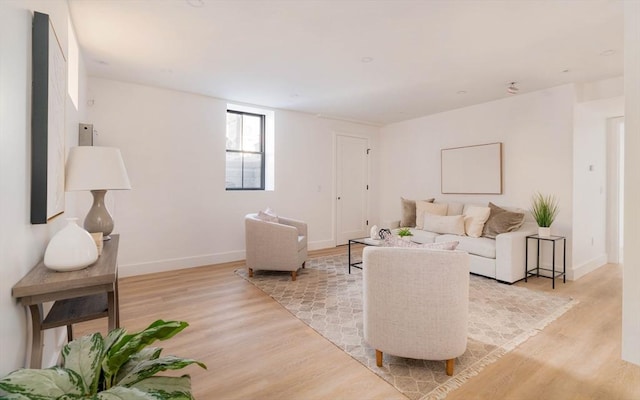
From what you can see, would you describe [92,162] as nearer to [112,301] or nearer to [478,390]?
[112,301]

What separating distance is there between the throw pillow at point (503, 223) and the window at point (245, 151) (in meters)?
3.49

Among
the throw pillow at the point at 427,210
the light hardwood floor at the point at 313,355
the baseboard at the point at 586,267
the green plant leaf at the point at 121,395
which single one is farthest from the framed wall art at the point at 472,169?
the green plant leaf at the point at 121,395

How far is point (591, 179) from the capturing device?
407 cm

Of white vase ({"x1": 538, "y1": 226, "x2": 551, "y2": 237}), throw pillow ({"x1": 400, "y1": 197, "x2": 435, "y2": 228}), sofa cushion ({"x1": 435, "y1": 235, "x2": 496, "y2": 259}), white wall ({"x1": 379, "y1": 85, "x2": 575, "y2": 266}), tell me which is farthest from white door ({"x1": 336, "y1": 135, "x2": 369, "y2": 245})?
white vase ({"x1": 538, "y1": 226, "x2": 551, "y2": 237})

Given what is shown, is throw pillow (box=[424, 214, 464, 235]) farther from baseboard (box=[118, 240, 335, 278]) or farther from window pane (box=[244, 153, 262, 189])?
baseboard (box=[118, 240, 335, 278])

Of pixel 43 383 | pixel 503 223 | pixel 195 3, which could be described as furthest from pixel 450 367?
pixel 195 3

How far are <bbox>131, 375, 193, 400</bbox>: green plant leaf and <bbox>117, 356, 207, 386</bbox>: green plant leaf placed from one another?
2 cm

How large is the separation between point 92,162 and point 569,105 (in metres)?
4.99

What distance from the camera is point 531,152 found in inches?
162

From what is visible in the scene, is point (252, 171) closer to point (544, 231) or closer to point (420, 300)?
point (420, 300)

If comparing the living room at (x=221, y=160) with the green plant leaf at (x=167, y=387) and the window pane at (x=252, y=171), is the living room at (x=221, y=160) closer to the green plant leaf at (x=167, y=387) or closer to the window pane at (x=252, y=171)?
the window pane at (x=252, y=171)

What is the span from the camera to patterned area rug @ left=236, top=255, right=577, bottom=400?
185 centimetres

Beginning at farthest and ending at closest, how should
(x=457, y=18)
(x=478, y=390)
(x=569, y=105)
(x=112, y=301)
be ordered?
(x=569, y=105)
(x=457, y=18)
(x=478, y=390)
(x=112, y=301)

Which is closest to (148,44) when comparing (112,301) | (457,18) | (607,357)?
(112,301)
